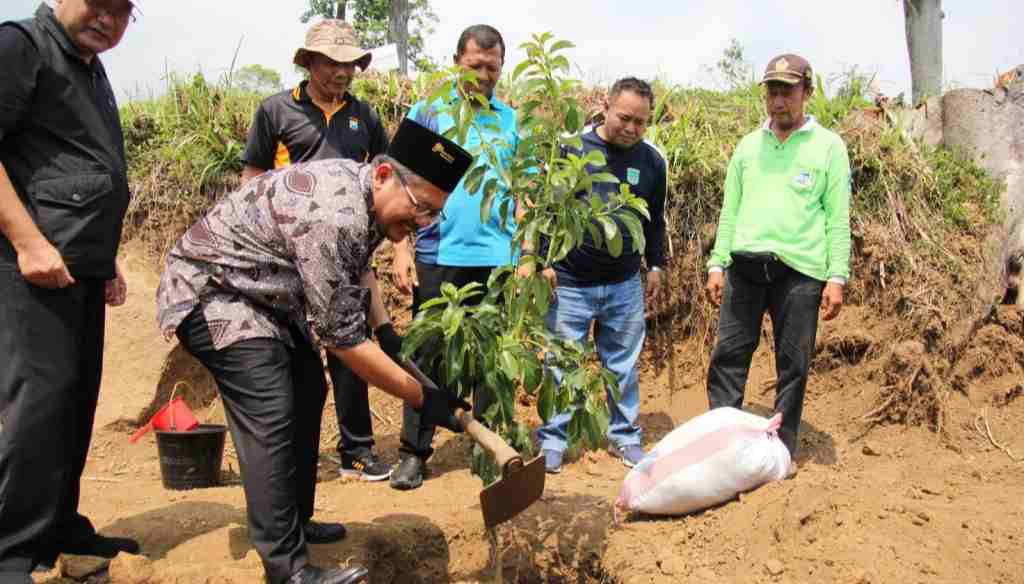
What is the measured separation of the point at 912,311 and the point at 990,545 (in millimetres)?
2453

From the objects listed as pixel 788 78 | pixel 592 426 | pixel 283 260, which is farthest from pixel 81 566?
pixel 788 78

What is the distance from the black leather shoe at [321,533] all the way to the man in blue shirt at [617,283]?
1210mm

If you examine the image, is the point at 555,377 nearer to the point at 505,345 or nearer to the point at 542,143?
the point at 505,345

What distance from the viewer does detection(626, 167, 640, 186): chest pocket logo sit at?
4145 millimetres

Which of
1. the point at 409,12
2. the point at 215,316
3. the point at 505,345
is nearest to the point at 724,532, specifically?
the point at 505,345

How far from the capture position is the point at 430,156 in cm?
238

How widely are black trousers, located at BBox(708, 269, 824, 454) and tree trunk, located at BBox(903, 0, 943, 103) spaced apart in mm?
4890

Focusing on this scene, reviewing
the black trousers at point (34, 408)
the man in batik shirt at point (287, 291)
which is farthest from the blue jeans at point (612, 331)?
the black trousers at point (34, 408)

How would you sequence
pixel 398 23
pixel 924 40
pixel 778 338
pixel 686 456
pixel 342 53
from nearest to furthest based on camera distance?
pixel 686 456, pixel 342 53, pixel 778 338, pixel 924 40, pixel 398 23

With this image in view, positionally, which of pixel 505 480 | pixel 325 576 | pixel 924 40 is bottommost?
pixel 325 576

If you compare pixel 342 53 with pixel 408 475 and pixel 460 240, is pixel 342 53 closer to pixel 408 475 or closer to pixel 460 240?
pixel 460 240

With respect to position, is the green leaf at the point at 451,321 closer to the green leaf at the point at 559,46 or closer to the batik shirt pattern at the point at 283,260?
the batik shirt pattern at the point at 283,260

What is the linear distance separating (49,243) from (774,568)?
238cm

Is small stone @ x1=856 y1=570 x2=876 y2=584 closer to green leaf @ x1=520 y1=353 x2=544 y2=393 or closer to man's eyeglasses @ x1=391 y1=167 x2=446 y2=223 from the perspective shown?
green leaf @ x1=520 y1=353 x2=544 y2=393
